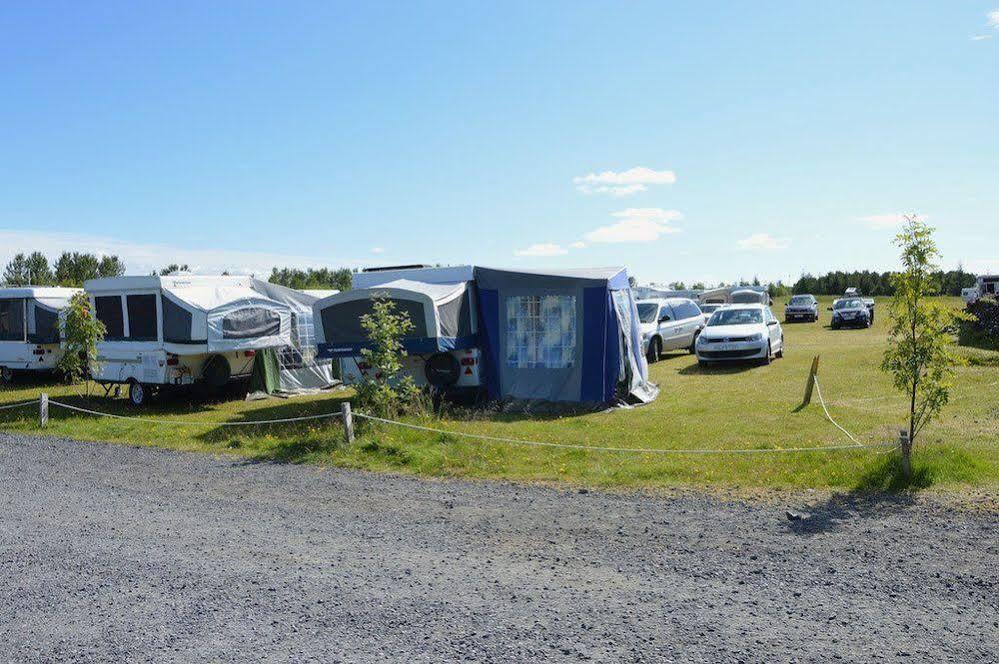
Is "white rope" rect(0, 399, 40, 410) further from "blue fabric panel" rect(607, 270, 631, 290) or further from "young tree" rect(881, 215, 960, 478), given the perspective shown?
"young tree" rect(881, 215, 960, 478)

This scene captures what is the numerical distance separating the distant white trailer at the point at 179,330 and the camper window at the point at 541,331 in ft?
17.0

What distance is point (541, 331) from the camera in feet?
46.3

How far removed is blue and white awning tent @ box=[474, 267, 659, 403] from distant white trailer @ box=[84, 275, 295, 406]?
4.63 m

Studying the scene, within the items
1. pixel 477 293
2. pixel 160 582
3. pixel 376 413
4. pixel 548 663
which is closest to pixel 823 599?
pixel 548 663

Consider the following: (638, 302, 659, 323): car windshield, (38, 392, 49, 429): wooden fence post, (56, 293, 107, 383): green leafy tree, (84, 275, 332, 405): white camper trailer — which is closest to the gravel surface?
(38, 392, 49, 429): wooden fence post

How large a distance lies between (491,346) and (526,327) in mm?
742

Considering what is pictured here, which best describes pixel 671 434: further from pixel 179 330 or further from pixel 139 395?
pixel 139 395

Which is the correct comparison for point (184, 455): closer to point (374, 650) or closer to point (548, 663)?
point (374, 650)

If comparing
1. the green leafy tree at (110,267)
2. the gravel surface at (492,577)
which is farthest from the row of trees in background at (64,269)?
the gravel surface at (492,577)

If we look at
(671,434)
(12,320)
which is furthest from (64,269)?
(671,434)

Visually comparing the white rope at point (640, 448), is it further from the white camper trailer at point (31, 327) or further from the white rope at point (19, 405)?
the white camper trailer at point (31, 327)

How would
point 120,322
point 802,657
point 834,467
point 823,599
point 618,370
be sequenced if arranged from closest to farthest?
1. point 802,657
2. point 823,599
3. point 834,467
4. point 618,370
5. point 120,322

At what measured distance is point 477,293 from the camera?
1468 centimetres

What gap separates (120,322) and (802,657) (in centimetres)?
1485
